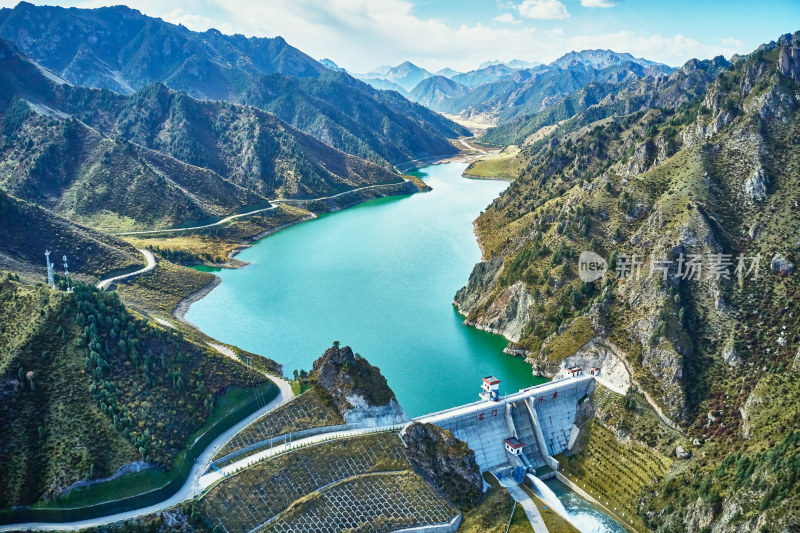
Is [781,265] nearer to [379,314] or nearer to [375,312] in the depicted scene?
[379,314]

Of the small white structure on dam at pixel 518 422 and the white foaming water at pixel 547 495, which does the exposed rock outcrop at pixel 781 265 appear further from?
the white foaming water at pixel 547 495

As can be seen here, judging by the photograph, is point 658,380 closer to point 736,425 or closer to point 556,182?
point 736,425

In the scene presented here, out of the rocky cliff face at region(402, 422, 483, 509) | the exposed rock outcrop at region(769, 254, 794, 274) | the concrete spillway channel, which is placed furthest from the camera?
the exposed rock outcrop at region(769, 254, 794, 274)

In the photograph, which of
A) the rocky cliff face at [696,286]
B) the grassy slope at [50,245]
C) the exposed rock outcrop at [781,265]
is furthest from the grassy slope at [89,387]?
the exposed rock outcrop at [781,265]

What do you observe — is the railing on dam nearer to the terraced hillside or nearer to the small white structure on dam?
the small white structure on dam

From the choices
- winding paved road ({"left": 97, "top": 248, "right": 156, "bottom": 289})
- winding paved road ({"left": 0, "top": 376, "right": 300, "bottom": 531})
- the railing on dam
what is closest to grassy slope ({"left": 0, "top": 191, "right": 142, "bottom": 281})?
winding paved road ({"left": 97, "top": 248, "right": 156, "bottom": 289})

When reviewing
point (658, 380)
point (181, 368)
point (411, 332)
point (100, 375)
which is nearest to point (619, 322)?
point (658, 380)
